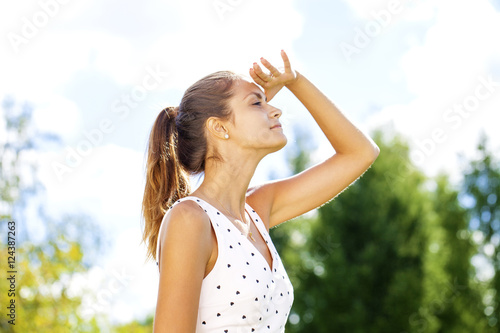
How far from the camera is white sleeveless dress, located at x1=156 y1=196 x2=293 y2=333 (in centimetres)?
213

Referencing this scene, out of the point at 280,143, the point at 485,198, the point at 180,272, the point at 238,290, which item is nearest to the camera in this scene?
the point at 180,272

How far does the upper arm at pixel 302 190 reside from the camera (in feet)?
9.31

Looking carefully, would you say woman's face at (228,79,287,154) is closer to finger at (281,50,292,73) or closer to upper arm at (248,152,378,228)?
finger at (281,50,292,73)

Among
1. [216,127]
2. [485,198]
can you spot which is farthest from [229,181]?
[485,198]

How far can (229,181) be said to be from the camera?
2496 mm

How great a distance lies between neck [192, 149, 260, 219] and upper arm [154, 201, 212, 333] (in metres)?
0.38

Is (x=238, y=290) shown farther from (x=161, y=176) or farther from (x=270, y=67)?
(x=270, y=67)

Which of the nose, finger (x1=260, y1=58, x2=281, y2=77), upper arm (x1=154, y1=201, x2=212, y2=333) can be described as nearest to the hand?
finger (x1=260, y1=58, x2=281, y2=77)

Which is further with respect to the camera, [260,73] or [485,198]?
[485,198]

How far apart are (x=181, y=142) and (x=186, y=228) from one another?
2.19 feet

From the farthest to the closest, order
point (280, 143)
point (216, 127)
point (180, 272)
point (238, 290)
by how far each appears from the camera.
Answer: point (216, 127) < point (280, 143) < point (238, 290) < point (180, 272)

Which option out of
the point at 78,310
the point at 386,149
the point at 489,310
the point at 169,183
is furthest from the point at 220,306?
the point at 489,310

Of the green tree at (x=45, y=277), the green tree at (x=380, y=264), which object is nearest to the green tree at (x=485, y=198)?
the green tree at (x=380, y=264)

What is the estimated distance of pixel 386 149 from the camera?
59.6ft
